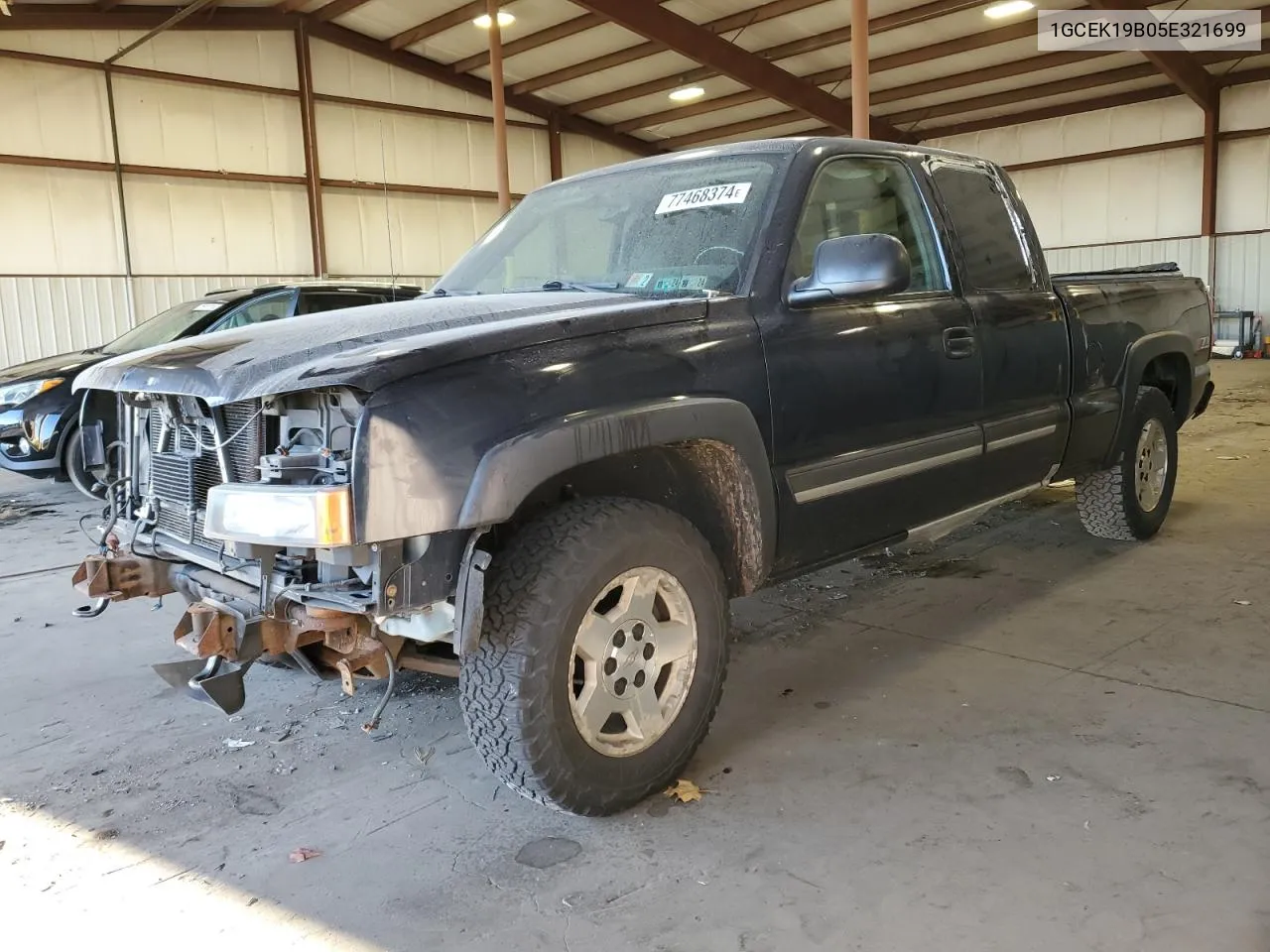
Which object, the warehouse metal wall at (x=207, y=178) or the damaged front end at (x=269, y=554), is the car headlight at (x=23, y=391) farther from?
the warehouse metal wall at (x=207, y=178)

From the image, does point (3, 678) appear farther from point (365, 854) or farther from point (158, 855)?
point (365, 854)

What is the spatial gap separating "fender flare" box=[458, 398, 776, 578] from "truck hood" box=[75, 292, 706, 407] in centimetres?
23

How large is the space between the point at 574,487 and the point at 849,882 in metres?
1.21

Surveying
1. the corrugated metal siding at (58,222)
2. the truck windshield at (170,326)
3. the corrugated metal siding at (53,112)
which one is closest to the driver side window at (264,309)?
the truck windshield at (170,326)

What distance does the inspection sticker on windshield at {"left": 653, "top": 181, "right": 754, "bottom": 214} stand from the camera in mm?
3133

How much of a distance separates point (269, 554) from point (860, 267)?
69.4 inches

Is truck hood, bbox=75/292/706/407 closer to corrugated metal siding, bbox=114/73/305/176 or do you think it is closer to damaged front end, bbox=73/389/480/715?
damaged front end, bbox=73/389/480/715

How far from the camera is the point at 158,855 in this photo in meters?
2.52

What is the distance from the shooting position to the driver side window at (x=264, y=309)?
7676 millimetres

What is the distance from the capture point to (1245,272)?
19078mm

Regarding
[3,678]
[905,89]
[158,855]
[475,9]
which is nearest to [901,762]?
[158,855]

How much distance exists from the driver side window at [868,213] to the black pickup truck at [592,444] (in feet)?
0.04

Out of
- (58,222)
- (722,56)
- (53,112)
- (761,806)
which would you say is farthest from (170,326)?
(722,56)

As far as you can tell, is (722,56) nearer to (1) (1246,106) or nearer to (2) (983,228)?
(1) (1246,106)
